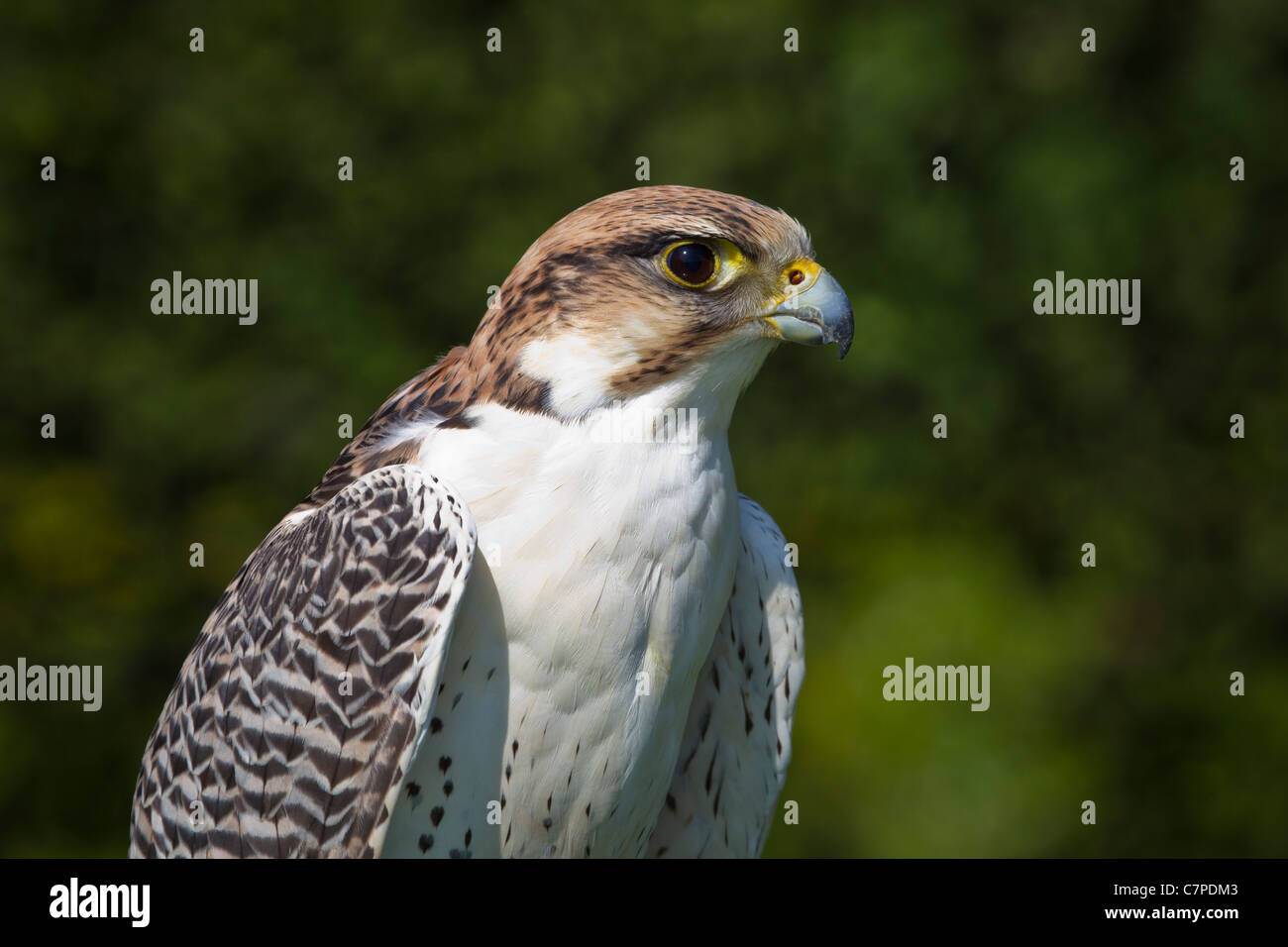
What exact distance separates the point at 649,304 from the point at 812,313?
1.08 feet

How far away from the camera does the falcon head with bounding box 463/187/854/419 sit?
7.21 feet

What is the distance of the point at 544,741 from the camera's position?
2.22m

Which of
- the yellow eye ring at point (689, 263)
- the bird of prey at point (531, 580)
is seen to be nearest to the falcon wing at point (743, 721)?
the bird of prey at point (531, 580)

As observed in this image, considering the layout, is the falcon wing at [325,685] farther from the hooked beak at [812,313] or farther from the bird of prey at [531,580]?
the hooked beak at [812,313]

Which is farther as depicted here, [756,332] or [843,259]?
[843,259]

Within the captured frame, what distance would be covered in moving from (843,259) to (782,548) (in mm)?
A: 2637

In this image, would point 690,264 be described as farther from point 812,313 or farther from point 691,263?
point 812,313

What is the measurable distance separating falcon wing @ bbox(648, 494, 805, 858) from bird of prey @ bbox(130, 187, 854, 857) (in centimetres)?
30

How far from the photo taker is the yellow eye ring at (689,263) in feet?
7.32

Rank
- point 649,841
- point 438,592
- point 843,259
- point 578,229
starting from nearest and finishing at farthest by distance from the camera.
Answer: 1. point 438,592
2. point 578,229
3. point 649,841
4. point 843,259

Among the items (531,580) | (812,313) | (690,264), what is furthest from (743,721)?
(690,264)

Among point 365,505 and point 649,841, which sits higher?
point 365,505

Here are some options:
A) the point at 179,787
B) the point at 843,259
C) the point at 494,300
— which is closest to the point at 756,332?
the point at 494,300

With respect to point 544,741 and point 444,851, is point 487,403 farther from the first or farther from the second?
point 444,851
